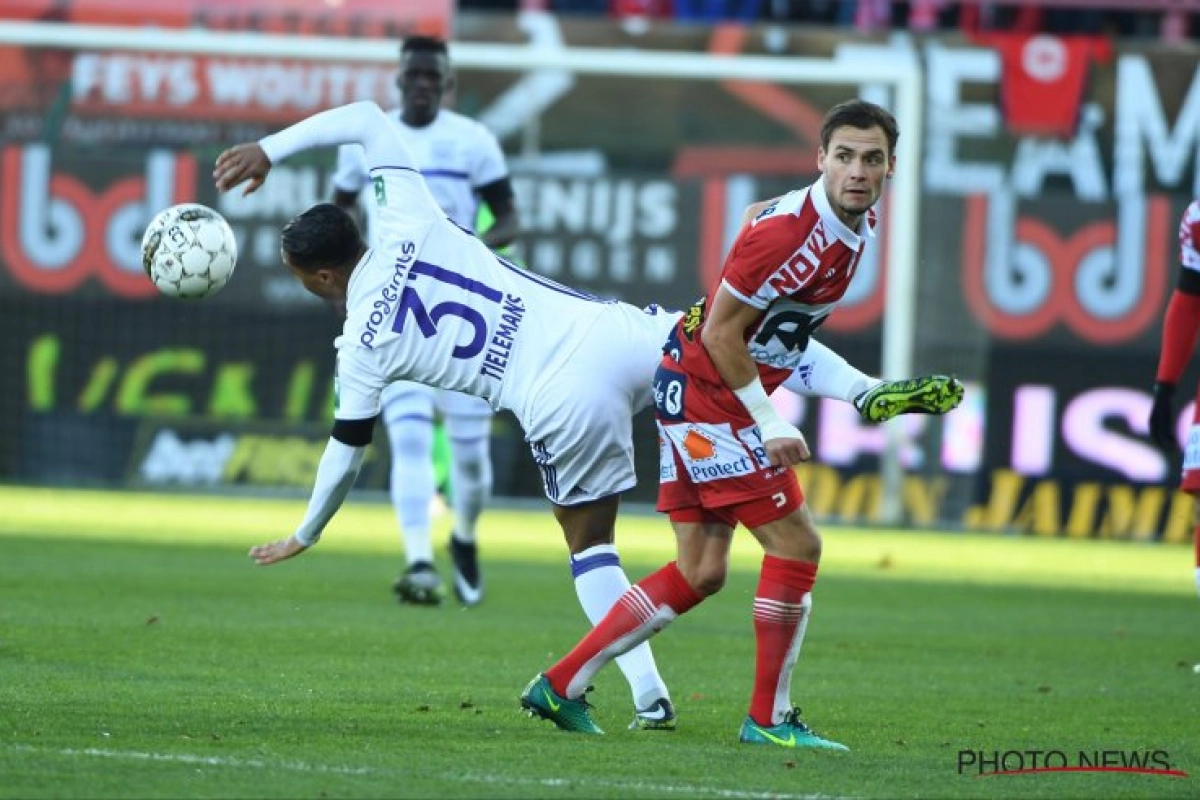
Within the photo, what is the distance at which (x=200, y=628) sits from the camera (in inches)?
365

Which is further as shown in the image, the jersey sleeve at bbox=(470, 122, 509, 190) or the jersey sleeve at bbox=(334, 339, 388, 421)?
the jersey sleeve at bbox=(470, 122, 509, 190)

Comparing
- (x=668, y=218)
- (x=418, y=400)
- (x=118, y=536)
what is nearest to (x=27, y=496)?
(x=118, y=536)

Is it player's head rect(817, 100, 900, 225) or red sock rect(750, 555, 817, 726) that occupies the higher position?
player's head rect(817, 100, 900, 225)

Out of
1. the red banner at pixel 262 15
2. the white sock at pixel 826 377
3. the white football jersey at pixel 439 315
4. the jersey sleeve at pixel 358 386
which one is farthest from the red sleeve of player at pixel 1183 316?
the red banner at pixel 262 15

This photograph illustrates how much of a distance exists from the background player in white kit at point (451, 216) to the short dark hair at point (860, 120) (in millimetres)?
4689

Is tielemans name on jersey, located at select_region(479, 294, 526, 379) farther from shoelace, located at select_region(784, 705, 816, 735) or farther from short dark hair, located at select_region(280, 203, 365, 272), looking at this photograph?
shoelace, located at select_region(784, 705, 816, 735)

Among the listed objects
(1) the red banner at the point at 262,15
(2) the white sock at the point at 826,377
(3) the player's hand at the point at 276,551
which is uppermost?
(1) the red banner at the point at 262,15

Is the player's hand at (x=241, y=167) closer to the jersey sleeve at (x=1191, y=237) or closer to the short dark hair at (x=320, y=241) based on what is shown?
the short dark hair at (x=320, y=241)

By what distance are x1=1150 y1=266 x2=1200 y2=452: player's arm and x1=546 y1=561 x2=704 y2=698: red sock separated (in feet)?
6.94

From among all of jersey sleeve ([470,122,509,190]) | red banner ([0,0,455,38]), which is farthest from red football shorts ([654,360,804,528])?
red banner ([0,0,455,38])

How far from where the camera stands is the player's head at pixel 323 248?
22.8 ft

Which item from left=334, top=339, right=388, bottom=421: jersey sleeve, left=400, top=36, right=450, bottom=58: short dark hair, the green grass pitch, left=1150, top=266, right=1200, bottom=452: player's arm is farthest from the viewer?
left=400, top=36, right=450, bottom=58: short dark hair

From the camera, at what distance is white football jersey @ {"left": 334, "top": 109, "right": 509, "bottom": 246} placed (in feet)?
36.3

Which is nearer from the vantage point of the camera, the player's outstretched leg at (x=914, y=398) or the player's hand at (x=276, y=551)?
the player's outstretched leg at (x=914, y=398)
